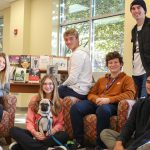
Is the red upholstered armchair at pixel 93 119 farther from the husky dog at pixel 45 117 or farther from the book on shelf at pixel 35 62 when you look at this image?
the book on shelf at pixel 35 62

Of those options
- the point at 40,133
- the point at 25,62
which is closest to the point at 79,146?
the point at 40,133

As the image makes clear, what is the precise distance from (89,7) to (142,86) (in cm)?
353

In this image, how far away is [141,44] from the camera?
314 centimetres

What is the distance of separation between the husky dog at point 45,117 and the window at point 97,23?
3075 millimetres

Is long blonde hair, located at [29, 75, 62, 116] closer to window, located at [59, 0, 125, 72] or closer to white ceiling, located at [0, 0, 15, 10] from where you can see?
window, located at [59, 0, 125, 72]

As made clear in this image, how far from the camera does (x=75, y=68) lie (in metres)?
3.29

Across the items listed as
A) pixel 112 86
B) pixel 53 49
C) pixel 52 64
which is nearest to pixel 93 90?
pixel 112 86

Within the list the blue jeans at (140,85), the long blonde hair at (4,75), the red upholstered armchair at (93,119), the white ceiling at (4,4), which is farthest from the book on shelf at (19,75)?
the white ceiling at (4,4)

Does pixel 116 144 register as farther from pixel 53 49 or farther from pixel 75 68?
pixel 53 49

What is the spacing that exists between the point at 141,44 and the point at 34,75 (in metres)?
2.00

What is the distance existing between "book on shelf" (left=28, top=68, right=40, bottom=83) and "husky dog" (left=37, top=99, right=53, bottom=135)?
5.25 feet

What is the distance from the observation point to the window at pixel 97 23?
5.77m

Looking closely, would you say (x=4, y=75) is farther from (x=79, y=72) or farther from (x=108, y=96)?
(x=108, y=96)

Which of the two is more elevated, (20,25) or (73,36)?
(20,25)
